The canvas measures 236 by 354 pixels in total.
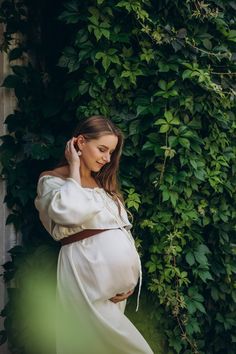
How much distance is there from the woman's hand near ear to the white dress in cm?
5

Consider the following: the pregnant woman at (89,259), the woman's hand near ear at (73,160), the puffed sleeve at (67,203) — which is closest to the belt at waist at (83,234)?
the pregnant woman at (89,259)

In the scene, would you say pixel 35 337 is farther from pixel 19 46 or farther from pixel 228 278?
pixel 19 46

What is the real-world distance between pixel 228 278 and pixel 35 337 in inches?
51.8

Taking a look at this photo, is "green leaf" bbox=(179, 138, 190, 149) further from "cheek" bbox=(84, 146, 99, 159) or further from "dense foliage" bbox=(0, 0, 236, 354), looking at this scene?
"cheek" bbox=(84, 146, 99, 159)

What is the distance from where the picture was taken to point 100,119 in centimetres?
277

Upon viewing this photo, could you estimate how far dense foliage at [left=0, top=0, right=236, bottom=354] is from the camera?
3.24 meters

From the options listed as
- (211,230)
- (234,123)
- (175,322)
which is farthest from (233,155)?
(175,322)

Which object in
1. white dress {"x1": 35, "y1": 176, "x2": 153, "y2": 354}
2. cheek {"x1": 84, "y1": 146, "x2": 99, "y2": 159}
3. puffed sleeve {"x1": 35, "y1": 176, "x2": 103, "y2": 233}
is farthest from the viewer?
cheek {"x1": 84, "y1": 146, "x2": 99, "y2": 159}

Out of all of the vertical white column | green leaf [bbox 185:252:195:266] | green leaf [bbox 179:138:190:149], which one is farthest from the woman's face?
green leaf [bbox 185:252:195:266]

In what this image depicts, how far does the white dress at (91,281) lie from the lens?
2.57 metres

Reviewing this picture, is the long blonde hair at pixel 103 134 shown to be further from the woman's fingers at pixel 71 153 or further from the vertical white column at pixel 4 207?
the vertical white column at pixel 4 207

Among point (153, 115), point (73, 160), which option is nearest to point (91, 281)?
point (73, 160)

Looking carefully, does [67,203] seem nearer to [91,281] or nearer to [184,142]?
[91,281]

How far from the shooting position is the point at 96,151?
268 centimetres
